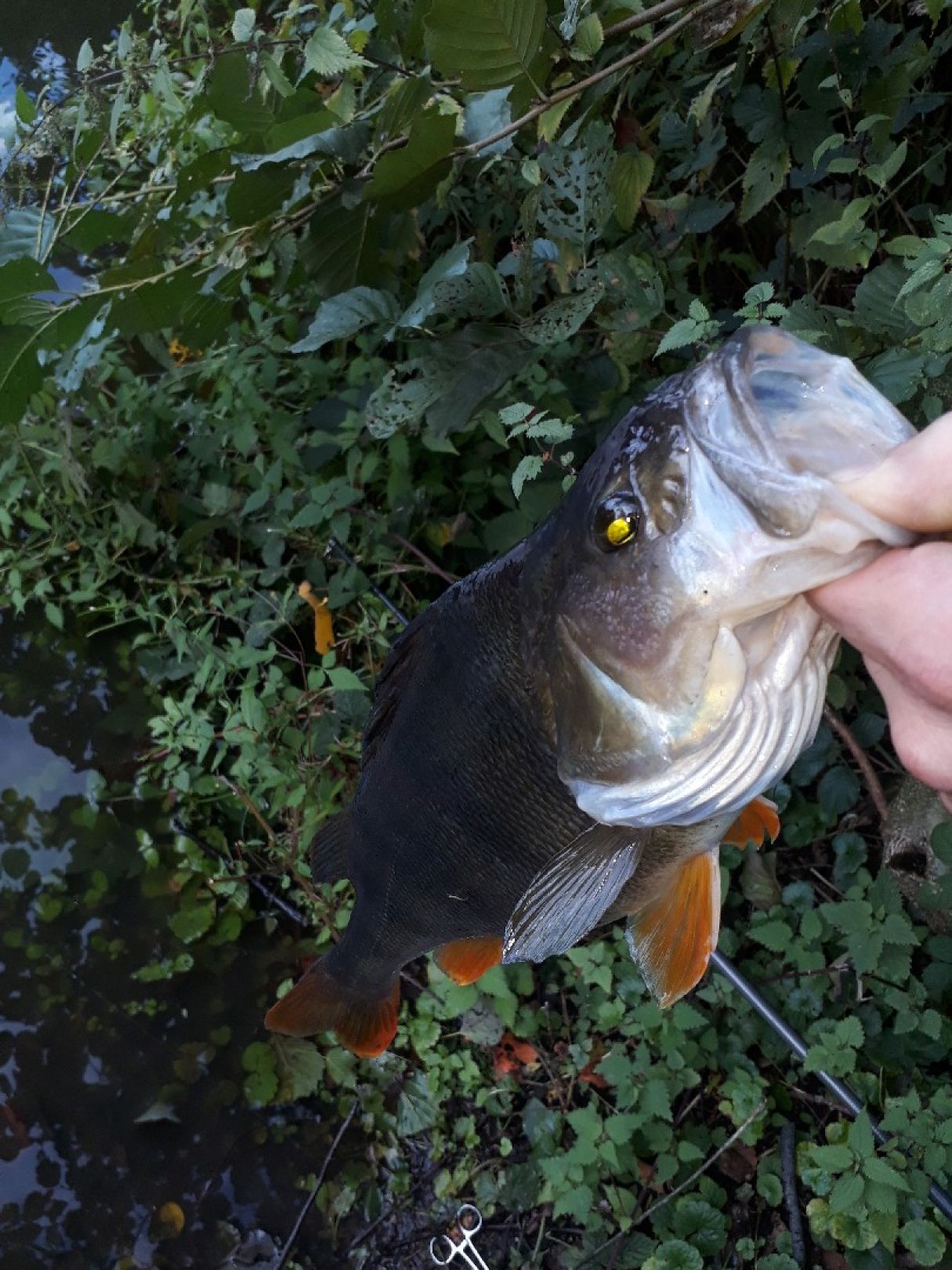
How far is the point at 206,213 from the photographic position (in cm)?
311

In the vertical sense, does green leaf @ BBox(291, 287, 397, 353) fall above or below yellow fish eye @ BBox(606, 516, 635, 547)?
above

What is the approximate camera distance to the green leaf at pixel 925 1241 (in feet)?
6.21

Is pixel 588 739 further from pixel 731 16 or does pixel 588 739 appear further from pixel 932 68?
pixel 932 68

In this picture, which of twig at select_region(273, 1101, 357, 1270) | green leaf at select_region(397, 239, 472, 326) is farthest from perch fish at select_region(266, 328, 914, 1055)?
twig at select_region(273, 1101, 357, 1270)

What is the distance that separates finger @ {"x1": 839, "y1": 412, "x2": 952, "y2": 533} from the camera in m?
0.75

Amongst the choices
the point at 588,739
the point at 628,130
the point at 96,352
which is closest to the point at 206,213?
the point at 96,352

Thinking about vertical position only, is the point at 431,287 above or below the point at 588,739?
above

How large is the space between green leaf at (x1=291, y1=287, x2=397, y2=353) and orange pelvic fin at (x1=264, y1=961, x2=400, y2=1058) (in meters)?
1.40

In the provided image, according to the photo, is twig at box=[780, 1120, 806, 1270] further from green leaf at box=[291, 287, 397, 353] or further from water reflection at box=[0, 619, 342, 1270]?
green leaf at box=[291, 287, 397, 353]

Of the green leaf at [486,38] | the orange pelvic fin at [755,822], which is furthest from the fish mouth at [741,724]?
the green leaf at [486,38]

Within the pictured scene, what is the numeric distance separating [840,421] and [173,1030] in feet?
10.2

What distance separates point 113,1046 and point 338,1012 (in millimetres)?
1415

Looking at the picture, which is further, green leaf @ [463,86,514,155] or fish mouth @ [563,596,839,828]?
green leaf @ [463,86,514,155]

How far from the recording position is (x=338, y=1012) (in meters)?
2.22
